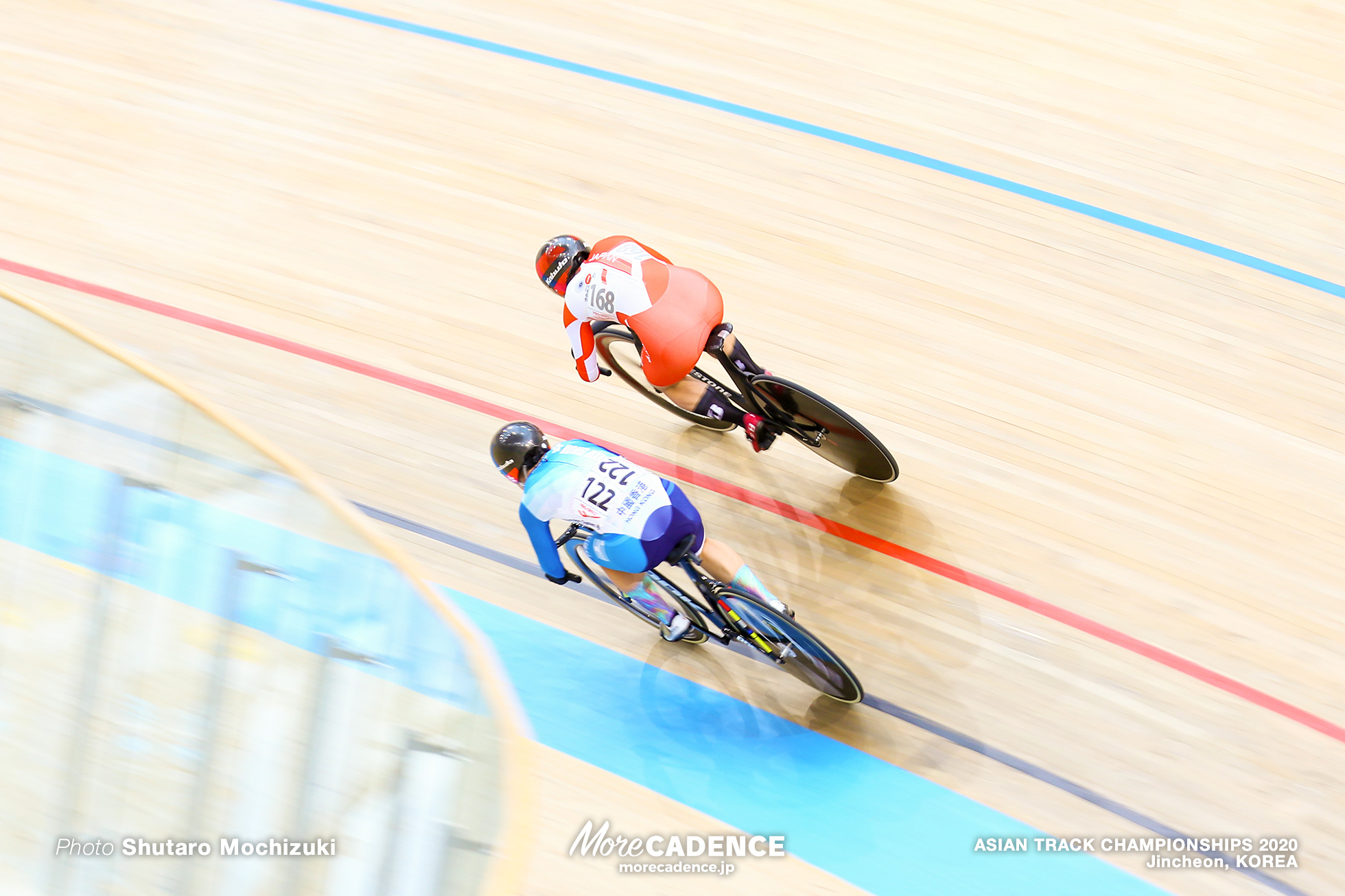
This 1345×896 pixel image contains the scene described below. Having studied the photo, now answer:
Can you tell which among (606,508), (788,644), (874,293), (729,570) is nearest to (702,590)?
(729,570)

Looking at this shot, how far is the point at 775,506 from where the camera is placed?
4.01 metres

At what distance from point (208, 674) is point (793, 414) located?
2140 mm

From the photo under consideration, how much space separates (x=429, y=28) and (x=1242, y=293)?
461 centimetres

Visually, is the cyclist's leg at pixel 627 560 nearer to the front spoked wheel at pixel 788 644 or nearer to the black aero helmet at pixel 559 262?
the front spoked wheel at pixel 788 644

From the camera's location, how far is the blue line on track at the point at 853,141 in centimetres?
455

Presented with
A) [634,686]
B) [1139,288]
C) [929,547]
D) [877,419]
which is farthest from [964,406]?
[634,686]

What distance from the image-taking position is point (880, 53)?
560 centimetres

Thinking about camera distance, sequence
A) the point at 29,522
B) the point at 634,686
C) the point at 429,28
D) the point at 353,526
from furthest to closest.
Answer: the point at 429,28, the point at 634,686, the point at 29,522, the point at 353,526

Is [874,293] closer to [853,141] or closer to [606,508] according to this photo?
[853,141]

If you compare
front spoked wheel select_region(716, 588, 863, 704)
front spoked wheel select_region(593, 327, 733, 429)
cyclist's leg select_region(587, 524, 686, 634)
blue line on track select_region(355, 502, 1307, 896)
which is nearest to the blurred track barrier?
cyclist's leg select_region(587, 524, 686, 634)

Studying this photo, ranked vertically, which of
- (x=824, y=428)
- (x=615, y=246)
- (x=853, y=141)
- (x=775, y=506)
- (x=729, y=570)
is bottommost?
(x=729, y=570)

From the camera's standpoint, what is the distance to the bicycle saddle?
3.21 metres

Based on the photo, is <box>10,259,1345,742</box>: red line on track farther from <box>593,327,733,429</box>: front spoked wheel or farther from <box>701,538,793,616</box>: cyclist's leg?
<box>701,538,793,616</box>: cyclist's leg

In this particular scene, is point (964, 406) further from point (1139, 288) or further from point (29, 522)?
point (29, 522)
